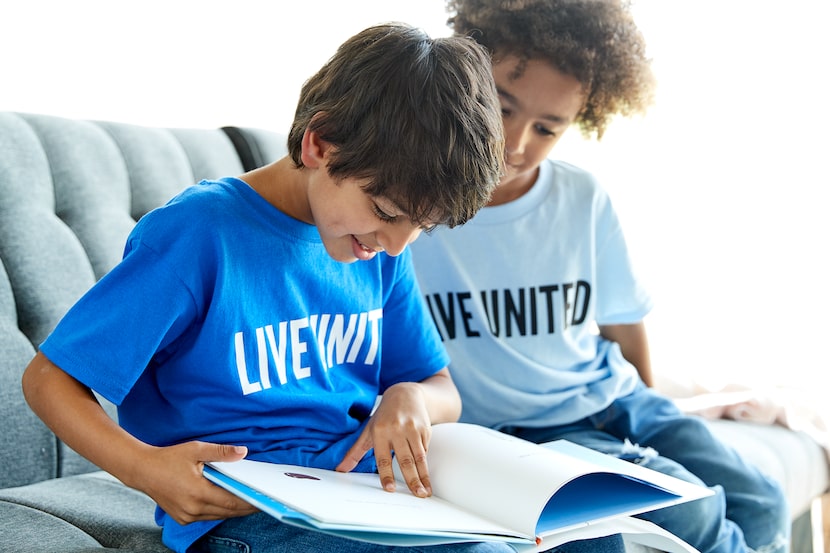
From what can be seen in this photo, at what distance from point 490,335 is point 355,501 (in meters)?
0.63

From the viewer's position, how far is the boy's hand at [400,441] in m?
0.85

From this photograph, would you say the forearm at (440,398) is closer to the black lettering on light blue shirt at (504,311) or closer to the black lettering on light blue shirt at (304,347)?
the black lettering on light blue shirt at (304,347)

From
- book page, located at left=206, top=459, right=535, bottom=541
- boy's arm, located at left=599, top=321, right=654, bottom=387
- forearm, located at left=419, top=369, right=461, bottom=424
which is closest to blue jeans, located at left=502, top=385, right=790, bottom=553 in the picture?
boy's arm, located at left=599, top=321, right=654, bottom=387

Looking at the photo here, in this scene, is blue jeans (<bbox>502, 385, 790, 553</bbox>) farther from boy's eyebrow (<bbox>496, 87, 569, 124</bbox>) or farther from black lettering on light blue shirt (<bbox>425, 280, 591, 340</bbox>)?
boy's eyebrow (<bbox>496, 87, 569, 124</bbox>)

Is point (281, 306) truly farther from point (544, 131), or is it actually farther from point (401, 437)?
point (544, 131)

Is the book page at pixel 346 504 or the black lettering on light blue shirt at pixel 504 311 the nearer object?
the book page at pixel 346 504

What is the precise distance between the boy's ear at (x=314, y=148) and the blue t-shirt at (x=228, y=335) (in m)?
0.08

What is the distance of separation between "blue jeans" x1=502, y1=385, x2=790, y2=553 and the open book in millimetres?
364

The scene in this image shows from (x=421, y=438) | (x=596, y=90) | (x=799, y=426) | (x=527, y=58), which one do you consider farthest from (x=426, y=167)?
(x=799, y=426)

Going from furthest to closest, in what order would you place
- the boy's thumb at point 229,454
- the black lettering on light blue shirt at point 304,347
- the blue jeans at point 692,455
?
1. the blue jeans at point 692,455
2. the black lettering on light blue shirt at point 304,347
3. the boy's thumb at point 229,454

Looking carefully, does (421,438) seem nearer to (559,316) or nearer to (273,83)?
(559,316)

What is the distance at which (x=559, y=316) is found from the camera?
53.1 inches

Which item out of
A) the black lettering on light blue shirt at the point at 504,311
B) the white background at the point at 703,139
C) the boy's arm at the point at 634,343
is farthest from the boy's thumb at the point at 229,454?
the white background at the point at 703,139

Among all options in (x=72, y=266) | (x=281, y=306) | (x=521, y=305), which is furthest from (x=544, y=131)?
(x=72, y=266)
